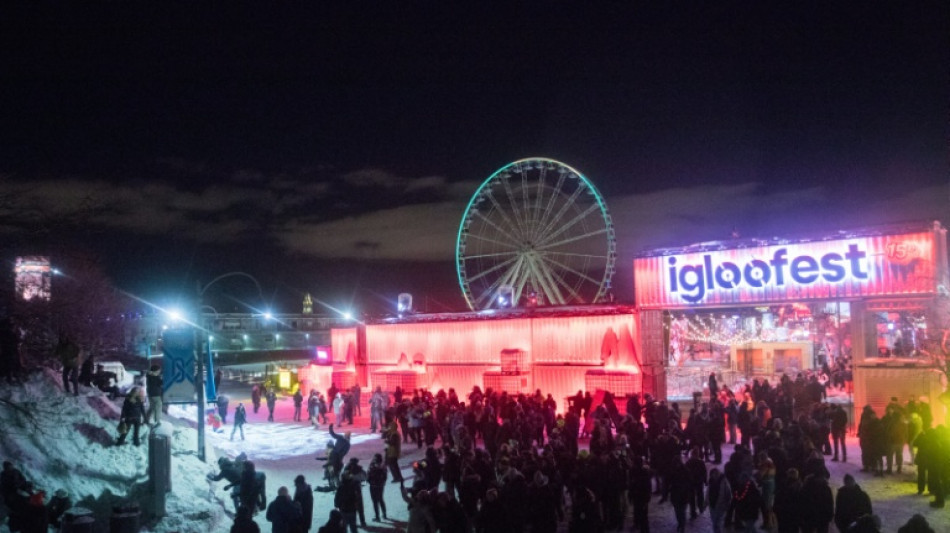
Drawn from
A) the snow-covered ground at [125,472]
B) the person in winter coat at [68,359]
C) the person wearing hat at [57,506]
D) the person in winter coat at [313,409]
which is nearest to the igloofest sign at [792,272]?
the snow-covered ground at [125,472]

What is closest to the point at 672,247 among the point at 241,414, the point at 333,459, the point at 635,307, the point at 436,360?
the point at 635,307

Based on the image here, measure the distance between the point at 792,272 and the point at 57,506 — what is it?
18025mm

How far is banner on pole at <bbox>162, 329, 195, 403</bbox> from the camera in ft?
49.5

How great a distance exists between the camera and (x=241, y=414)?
2106 centimetres

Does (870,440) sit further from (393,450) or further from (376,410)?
(376,410)

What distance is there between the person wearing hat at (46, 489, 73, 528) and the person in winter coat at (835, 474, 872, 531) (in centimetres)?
1142

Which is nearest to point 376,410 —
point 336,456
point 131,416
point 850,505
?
point 336,456

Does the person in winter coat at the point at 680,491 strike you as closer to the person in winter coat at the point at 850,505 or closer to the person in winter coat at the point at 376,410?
the person in winter coat at the point at 850,505

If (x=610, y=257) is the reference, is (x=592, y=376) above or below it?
below

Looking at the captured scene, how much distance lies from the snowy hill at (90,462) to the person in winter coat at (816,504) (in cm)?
931

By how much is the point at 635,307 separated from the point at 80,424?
15.5 metres

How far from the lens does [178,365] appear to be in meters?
15.2

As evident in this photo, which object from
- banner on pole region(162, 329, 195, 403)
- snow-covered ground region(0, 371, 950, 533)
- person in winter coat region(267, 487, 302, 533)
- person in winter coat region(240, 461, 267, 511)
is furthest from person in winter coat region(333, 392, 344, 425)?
person in winter coat region(267, 487, 302, 533)

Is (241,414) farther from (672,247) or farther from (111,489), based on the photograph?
(672,247)
